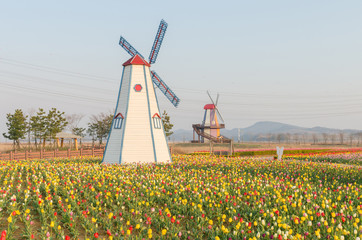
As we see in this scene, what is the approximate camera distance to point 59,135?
42.2 m

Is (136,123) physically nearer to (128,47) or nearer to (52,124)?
(128,47)

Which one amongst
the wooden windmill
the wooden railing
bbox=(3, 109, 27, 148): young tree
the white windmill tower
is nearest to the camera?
the white windmill tower

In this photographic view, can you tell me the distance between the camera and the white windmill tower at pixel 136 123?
1944 cm

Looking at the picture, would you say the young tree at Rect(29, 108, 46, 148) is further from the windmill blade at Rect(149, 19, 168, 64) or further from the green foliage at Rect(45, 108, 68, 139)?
the windmill blade at Rect(149, 19, 168, 64)

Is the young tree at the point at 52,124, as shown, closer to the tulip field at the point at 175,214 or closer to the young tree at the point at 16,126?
the young tree at the point at 16,126

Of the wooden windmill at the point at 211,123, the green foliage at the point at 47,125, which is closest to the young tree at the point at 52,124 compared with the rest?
the green foliage at the point at 47,125

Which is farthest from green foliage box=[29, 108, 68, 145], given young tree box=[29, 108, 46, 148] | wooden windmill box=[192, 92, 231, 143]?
wooden windmill box=[192, 92, 231, 143]

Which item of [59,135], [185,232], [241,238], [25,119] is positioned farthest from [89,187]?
[25,119]

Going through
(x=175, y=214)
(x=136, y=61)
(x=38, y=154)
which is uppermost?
(x=136, y=61)

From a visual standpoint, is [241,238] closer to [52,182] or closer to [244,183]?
[244,183]

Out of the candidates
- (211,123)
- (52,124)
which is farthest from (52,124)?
(211,123)

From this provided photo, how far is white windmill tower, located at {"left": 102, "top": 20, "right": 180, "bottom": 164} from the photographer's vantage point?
19438 mm

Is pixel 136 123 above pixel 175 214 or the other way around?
above

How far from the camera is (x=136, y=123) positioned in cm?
1964
